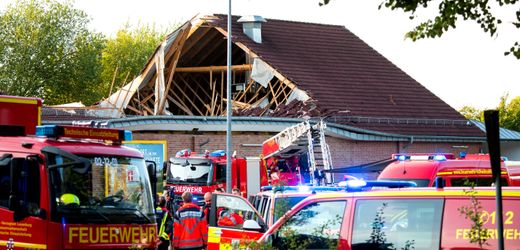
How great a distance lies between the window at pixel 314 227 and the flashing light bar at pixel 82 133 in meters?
4.14

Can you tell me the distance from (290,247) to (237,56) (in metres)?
36.8

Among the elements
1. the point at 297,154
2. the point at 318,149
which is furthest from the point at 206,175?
the point at 318,149

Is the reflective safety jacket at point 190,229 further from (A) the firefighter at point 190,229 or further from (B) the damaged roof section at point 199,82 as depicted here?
(B) the damaged roof section at point 199,82

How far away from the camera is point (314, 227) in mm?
10500

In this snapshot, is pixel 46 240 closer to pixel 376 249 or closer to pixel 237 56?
pixel 376 249

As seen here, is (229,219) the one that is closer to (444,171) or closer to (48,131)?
(48,131)

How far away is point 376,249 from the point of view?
32.3ft

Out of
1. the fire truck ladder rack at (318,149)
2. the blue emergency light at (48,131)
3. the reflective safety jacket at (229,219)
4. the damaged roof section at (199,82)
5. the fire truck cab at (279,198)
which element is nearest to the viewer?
the blue emergency light at (48,131)

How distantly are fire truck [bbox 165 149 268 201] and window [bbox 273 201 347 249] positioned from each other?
19063mm

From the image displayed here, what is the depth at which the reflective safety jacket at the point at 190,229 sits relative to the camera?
57.3ft

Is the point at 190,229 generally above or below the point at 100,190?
below

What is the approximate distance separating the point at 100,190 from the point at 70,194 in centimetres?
44

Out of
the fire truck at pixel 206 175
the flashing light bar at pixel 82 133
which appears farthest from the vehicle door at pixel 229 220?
the fire truck at pixel 206 175

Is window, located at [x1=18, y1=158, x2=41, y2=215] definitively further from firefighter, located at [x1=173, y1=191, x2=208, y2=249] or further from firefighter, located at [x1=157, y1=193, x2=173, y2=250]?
firefighter, located at [x1=157, y1=193, x2=173, y2=250]
